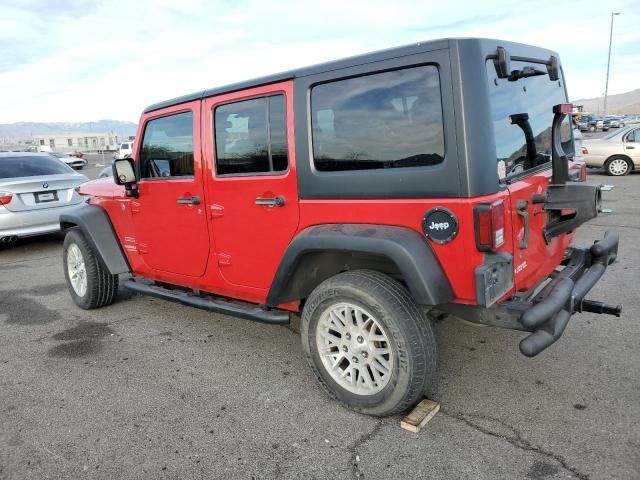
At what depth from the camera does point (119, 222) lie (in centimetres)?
470

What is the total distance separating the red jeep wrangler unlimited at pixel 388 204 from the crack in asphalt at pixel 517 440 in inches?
13.5

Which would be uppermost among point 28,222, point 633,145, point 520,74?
point 633,145

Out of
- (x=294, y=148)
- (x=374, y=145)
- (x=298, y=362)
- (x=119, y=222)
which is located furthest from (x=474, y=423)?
(x=119, y=222)

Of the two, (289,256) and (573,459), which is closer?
(573,459)

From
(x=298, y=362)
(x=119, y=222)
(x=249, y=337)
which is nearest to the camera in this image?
(x=298, y=362)

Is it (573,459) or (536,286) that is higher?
(536,286)

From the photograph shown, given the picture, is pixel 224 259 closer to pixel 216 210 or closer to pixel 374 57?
pixel 216 210

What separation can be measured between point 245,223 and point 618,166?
13.8m

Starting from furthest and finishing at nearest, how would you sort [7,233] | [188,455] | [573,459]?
[7,233]
[188,455]
[573,459]

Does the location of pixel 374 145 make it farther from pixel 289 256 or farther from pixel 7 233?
pixel 7 233

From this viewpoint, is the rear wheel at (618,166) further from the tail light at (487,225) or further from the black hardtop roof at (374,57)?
the tail light at (487,225)

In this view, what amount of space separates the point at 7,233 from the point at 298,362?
232 inches

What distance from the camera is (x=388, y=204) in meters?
2.80

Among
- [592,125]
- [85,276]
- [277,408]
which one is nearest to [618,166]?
[85,276]
